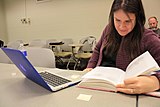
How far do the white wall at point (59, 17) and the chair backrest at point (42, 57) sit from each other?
359cm

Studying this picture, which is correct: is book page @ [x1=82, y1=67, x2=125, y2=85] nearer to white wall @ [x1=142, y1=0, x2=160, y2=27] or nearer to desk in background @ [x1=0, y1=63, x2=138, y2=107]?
desk in background @ [x1=0, y1=63, x2=138, y2=107]

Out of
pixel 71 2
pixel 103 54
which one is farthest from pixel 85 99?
pixel 71 2

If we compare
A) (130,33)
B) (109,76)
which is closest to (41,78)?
(109,76)

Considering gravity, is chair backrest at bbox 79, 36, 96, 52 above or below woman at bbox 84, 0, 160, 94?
below

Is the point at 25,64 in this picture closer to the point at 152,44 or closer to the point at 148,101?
the point at 148,101

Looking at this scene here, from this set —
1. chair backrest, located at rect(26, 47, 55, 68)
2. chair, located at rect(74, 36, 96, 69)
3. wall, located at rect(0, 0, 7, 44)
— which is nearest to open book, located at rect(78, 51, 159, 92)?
chair backrest, located at rect(26, 47, 55, 68)

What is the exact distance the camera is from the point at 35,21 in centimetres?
635

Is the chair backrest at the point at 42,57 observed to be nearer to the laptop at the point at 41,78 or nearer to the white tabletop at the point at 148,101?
the laptop at the point at 41,78

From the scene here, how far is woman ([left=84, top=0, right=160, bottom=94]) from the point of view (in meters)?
0.83

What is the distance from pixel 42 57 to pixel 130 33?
927 millimetres

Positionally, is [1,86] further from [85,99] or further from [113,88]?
[113,88]

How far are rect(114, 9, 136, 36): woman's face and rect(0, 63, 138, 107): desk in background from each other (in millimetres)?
458

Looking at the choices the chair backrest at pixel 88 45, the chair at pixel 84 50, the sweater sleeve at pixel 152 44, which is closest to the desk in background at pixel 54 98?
the sweater sleeve at pixel 152 44

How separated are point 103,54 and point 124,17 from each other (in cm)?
40
